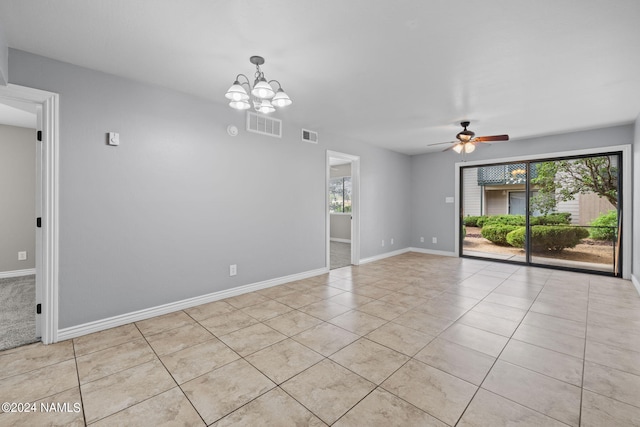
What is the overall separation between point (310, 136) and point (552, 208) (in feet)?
16.0

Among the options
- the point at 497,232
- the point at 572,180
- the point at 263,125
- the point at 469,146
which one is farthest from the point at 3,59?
the point at 497,232

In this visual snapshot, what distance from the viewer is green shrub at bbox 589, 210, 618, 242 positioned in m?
4.80

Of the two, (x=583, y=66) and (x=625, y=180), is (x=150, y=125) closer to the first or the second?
(x=583, y=66)

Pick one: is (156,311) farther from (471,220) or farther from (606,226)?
(606,226)

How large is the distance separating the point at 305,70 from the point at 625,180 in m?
5.29

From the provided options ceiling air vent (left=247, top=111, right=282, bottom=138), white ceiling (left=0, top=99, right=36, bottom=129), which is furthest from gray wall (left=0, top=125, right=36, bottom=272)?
ceiling air vent (left=247, top=111, right=282, bottom=138)

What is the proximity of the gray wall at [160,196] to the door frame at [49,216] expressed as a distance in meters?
0.06

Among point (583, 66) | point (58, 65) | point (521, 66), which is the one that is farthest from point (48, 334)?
point (583, 66)

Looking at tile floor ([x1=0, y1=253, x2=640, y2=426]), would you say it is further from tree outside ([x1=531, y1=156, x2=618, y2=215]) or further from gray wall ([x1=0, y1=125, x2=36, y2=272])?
gray wall ([x1=0, y1=125, x2=36, y2=272])

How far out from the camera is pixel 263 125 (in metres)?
3.99

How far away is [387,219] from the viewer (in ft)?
21.2

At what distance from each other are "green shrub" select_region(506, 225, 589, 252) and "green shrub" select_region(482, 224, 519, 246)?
811mm

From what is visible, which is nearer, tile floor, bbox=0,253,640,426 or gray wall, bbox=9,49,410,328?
tile floor, bbox=0,253,640,426

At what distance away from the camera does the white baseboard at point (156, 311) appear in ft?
8.52
